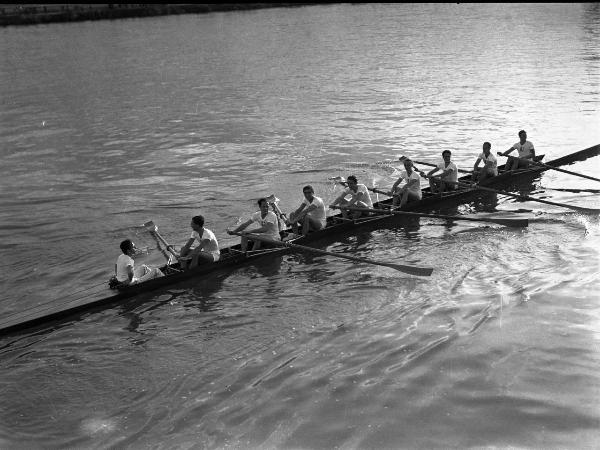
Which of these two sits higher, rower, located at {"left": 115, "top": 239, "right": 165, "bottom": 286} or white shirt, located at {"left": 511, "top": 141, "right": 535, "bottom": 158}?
white shirt, located at {"left": 511, "top": 141, "right": 535, "bottom": 158}

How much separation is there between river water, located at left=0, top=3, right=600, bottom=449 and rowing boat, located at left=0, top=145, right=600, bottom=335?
0.75 feet

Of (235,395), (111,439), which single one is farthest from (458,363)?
(111,439)

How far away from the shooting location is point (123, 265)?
14406 mm

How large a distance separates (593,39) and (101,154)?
50698 millimetres

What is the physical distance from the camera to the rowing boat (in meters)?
13.8

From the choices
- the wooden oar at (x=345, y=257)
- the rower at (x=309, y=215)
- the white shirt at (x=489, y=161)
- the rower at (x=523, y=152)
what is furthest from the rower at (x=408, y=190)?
the rower at (x=523, y=152)

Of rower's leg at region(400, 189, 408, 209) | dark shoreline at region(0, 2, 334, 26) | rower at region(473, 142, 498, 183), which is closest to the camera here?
rower's leg at region(400, 189, 408, 209)

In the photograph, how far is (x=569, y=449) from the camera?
9.97 m

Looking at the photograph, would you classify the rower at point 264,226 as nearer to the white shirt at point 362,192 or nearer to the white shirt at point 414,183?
the white shirt at point 362,192

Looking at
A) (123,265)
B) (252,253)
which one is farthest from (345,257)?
(123,265)

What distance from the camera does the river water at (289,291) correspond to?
1090 cm

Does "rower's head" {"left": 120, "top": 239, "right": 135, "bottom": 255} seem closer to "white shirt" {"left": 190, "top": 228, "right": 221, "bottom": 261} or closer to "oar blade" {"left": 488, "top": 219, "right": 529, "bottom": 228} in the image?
"white shirt" {"left": 190, "top": 228, "right": 221, "bottom": 261}

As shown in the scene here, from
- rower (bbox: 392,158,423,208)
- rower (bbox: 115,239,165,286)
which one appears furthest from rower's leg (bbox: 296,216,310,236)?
rower (bbox: 115,239,165,286)

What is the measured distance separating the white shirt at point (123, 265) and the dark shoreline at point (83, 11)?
2611 inches
